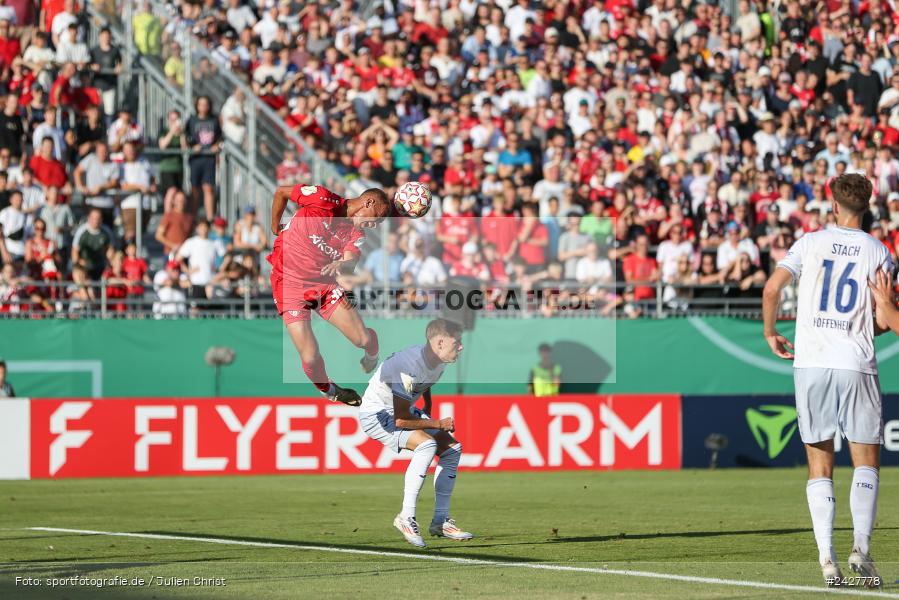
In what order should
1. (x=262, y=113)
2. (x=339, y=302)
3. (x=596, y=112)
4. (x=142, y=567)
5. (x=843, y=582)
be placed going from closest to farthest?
(x=843, y=582), (x=142, y=567), (x=339, y=302), (x=262, y=113), (x=596, y=112)

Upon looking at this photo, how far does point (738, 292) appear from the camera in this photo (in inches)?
952

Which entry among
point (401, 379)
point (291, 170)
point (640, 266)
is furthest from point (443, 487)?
point (291, 170)

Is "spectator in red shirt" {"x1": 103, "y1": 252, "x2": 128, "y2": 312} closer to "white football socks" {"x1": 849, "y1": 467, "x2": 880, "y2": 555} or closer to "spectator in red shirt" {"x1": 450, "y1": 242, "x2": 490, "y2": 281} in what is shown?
"spectator in red shirt" {"x1": 450, "y1": 242, "x2": 490, "y2": 281}

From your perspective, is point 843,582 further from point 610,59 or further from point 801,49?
point 801,49

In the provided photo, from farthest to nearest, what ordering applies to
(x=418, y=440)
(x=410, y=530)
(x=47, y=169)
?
(x=47, y=169)
(x=418, y=440)
(x=410, y=530)

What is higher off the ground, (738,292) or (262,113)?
(262,113)

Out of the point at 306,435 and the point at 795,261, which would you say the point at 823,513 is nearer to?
the point at 795,261

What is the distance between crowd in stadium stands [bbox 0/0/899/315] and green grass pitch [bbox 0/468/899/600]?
12.9 feet

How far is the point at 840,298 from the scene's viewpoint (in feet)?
30.7

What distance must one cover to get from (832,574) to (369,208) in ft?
16.0

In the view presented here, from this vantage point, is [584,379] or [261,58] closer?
[584,379]

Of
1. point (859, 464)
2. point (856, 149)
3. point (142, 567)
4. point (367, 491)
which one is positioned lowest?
point (367, 491)

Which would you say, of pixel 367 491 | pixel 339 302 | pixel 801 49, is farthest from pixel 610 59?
pixel 339 302

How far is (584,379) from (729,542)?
1091 cm
